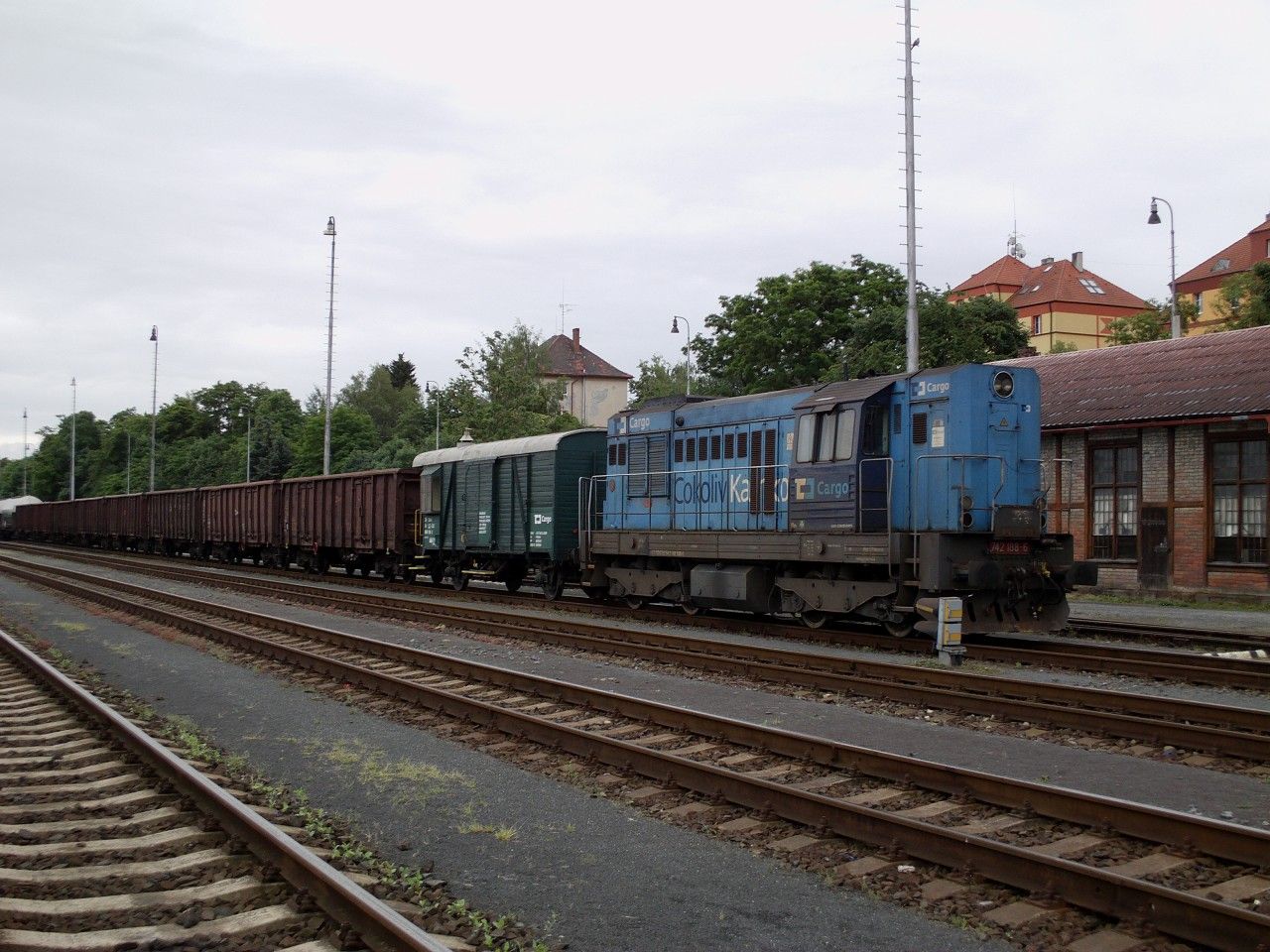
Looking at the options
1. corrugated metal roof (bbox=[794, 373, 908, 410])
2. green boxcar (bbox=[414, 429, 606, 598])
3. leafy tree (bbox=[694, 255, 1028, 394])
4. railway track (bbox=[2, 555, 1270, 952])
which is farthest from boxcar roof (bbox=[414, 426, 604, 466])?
leafy tree (bbox=[694, 255, 1028, 394])

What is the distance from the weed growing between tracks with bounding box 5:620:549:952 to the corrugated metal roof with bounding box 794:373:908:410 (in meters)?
8.82

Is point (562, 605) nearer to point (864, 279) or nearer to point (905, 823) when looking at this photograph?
point (905, 823)

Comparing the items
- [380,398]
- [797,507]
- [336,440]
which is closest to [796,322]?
[797,507]

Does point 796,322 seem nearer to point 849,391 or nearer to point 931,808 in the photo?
point 849,391

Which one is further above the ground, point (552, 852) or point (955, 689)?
point (955, 689)

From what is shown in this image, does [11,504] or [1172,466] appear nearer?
[1172,466]

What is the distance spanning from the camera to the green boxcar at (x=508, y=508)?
72.5 ft

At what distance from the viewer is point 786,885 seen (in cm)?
560

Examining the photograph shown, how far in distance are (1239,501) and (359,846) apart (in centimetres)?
2143

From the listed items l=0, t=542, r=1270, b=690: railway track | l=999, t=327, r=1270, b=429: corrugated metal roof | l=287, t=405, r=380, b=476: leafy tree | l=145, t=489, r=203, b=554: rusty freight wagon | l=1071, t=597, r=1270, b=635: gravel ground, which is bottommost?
l=1071, t=597, r=1270, b=635: gravel ground

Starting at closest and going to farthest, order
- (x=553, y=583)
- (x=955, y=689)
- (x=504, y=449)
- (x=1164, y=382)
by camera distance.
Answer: (x=955, y=689)
(x=553, y=583)
(x=504, y=449)
(x=1164, y=382)

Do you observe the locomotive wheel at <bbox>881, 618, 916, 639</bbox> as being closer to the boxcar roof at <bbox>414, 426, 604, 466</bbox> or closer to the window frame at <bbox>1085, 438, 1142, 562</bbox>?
the boxcar roof at <bbox>414, 426, 604, 466</bbox>

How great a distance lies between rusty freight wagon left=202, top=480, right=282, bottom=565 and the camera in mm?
36125

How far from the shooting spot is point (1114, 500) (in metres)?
24.8
